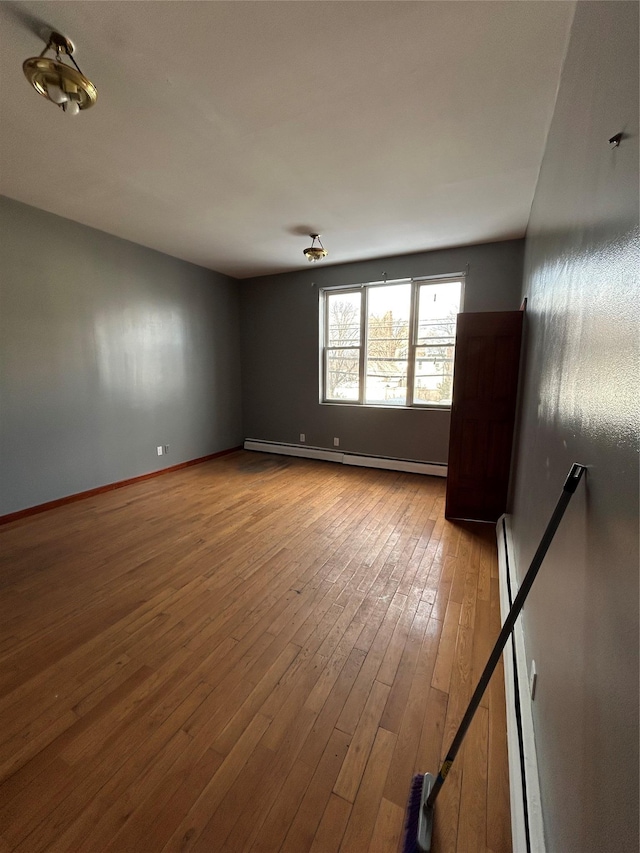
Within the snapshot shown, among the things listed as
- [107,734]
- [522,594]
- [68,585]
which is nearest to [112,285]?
[68,585]

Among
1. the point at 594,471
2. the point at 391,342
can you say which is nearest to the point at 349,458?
the point at 391,342

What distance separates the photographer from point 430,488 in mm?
4145

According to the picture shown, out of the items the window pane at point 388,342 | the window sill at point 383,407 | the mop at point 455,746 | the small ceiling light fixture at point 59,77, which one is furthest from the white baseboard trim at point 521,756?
the window pane at point 388,342

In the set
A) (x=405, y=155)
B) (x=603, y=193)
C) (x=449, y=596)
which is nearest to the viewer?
(x=603, y=193)

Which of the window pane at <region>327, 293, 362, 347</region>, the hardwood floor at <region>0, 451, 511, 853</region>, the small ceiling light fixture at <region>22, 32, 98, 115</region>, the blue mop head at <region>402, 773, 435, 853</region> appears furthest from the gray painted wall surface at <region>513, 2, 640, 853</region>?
the window pane at <region>327, 293, 362, 347</region>

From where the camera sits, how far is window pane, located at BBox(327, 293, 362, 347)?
4977mm

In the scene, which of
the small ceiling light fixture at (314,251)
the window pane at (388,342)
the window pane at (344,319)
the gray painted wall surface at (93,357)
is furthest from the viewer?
the window pane at (344,319)

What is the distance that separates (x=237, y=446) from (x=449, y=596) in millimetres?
4518

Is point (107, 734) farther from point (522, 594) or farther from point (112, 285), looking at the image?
point (112, 285)

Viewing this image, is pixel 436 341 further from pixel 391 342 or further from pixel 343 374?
pixel 343 374

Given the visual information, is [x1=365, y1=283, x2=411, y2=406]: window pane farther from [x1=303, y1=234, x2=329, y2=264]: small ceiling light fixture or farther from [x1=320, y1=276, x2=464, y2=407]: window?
[x1=303, y1=234, x2=329, y2=264]: small ceiling light fixture

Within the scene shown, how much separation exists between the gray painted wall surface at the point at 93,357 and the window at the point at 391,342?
1893 mm

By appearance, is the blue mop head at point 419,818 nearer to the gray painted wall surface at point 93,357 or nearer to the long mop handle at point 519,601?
the long mop handle at point 519,601

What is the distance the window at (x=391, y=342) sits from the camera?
14.5 feet
